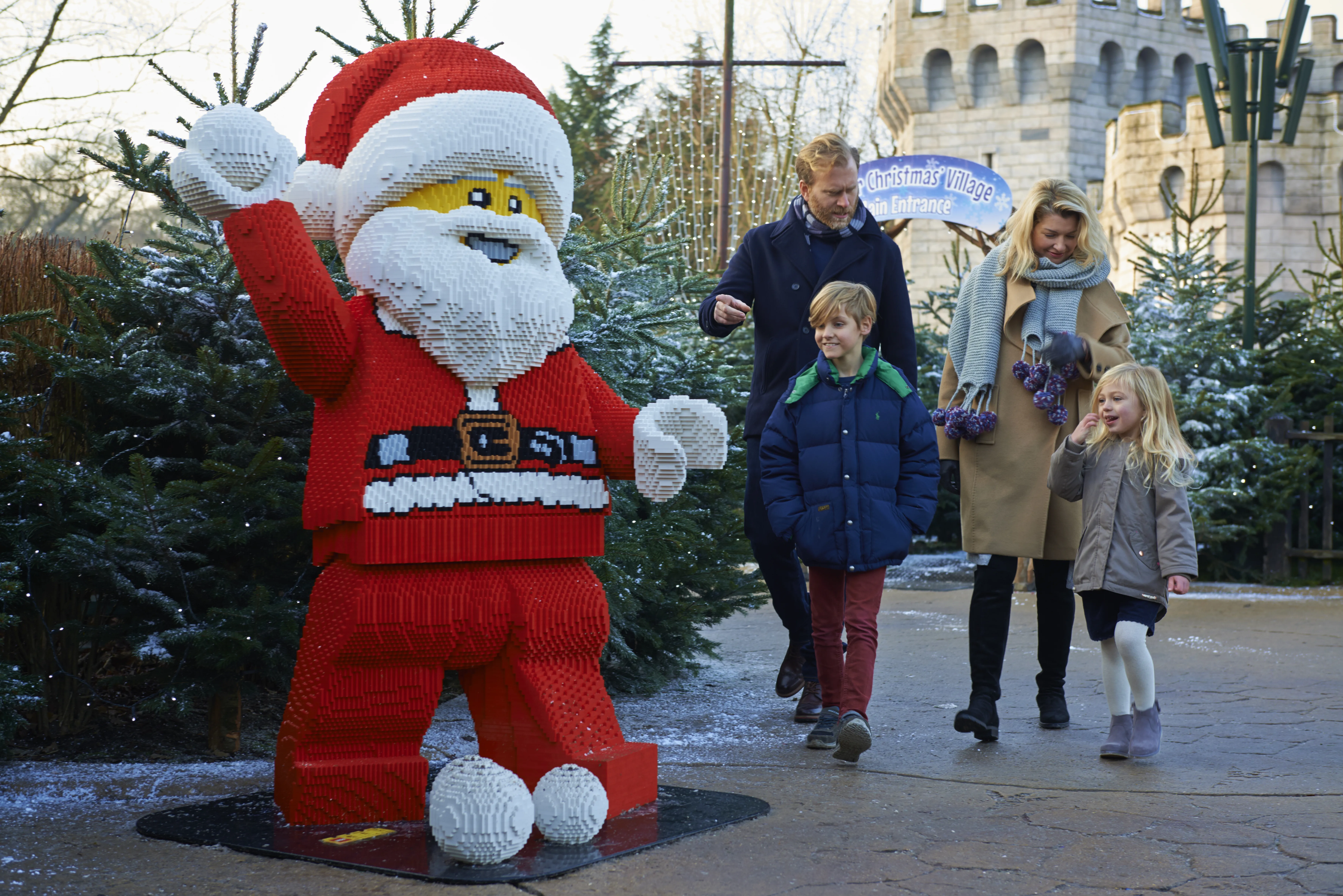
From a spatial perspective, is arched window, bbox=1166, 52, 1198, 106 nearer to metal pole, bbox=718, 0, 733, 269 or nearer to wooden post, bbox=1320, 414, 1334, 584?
metal pole, bbox=718, 0, 733, 269

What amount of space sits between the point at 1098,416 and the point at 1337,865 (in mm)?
1743

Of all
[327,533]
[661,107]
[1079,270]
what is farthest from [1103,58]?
[327,533]

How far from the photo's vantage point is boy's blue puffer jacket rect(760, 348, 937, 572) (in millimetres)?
4172

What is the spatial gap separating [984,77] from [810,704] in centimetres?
3133

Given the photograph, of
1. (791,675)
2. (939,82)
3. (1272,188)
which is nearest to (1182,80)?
(1272,188)

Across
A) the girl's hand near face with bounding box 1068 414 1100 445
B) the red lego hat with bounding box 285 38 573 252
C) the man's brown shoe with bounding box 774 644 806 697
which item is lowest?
the man's brown shoe with bounding box 774 644 806 697

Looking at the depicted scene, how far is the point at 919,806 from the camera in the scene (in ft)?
11.8

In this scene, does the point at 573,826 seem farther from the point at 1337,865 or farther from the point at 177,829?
the point at 1337,865

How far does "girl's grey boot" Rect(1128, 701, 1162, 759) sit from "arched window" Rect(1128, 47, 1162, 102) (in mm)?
33710

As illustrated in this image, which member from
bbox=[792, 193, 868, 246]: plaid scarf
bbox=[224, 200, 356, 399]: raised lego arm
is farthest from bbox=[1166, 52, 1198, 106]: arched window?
bbox=[224, 200, 356, 399]: raised lego arm

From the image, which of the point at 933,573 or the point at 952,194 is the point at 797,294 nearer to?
→ the point at 933,573

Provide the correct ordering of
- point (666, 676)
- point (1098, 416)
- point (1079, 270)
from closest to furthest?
point (1098, 416) → point (1079, 270) → point (666, 676)

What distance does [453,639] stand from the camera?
3.25m

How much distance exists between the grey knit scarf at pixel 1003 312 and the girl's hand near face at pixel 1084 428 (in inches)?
16.3
